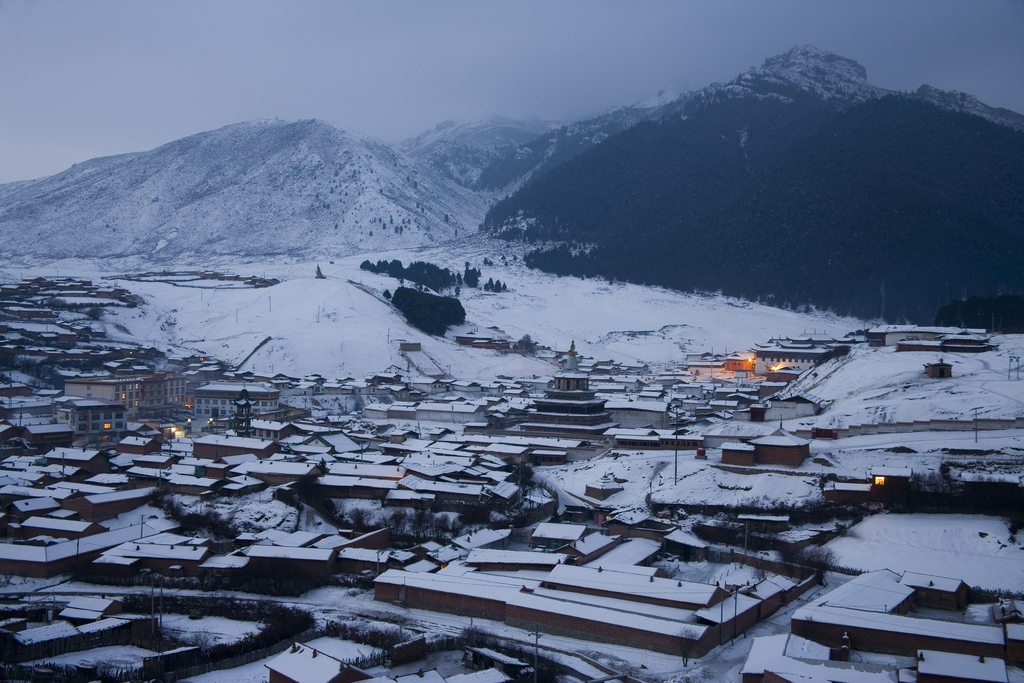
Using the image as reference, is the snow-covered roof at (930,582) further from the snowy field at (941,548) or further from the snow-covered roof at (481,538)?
the snow-covered roof at (481,538)

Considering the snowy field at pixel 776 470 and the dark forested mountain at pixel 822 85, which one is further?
the dark forested mountain at pixel 822 85

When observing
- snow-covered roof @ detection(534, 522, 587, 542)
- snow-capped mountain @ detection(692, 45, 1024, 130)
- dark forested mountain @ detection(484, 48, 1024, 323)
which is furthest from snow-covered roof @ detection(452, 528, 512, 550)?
snow-capped mountain @ detection(692, 45, 1024, 130)

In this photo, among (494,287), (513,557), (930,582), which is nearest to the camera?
(930,582)

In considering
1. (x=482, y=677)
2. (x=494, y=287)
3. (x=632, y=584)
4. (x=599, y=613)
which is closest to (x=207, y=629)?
(x=482, y=677)

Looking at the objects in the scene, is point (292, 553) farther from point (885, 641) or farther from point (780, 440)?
point (780, 440)

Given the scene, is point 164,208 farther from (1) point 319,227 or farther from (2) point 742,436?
(2) point 742,436

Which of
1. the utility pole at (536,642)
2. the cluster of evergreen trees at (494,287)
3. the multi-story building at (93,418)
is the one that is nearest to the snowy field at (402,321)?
the cluster of evergreen trees at (494,287)
